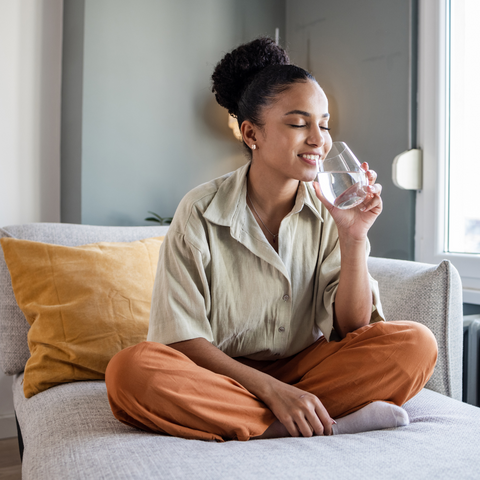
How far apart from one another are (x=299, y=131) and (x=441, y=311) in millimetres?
603

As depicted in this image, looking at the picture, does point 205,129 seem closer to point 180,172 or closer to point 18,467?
point 180,172

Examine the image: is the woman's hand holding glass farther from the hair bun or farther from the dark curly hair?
the hair bun

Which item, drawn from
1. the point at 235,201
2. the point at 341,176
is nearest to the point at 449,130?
the point at 235,201

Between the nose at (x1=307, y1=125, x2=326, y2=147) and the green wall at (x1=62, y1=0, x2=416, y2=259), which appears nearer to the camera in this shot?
the nose at (x1=307, y1=125, x2=326, y2=147)

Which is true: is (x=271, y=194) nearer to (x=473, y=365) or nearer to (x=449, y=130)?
(x=473, y=365)

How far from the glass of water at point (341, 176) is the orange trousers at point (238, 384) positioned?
35 cm

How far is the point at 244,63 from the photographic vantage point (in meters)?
1.40

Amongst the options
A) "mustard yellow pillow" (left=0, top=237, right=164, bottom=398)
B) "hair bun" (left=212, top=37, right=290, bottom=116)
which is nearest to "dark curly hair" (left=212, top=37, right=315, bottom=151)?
"hair bun" (left=212, top=37, right=290, bottom=116)

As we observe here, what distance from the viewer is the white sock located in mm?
1041

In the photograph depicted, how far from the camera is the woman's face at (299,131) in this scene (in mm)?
1232

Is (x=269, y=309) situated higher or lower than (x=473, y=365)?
higher

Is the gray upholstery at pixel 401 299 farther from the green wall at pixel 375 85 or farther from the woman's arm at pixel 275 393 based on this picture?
the green wall at pixel 375 85

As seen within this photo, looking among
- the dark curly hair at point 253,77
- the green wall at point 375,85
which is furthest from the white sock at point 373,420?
the green wall at point 375,85

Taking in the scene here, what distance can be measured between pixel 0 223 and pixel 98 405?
4.23ft
